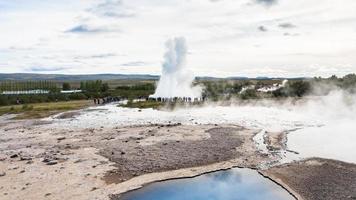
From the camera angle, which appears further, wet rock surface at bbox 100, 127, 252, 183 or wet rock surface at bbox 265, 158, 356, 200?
wet rock surface at bbox 100, 127, 252, 183

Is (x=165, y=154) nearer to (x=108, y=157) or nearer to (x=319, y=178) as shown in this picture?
(x=108, y=157)

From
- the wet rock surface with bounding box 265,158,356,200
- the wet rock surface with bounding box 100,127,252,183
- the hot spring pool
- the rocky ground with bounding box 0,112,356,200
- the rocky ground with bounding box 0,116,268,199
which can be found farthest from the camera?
the wet rock surface with bounding box 100,127,252,183

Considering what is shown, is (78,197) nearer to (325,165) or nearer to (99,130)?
(325,165)

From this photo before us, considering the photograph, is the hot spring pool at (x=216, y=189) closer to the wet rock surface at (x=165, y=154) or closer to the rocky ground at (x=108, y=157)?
the rocky ground at (x=108, y=157)

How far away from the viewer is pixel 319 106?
68375 millimetres

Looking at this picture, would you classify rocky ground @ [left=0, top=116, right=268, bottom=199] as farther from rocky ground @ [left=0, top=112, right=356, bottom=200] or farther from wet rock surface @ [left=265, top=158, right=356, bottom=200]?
wet rock surface @ [left=265, top=158, right=356, bottom=200]

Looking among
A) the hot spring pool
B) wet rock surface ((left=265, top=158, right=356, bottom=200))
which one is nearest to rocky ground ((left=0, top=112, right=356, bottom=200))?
wet rock surface ((left=265, top=158, right=356, bottom=200))

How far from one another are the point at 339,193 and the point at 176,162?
11.4m

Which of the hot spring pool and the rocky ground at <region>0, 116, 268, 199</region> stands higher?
the rocky ground at <region>0, 116, 268, 199</region>

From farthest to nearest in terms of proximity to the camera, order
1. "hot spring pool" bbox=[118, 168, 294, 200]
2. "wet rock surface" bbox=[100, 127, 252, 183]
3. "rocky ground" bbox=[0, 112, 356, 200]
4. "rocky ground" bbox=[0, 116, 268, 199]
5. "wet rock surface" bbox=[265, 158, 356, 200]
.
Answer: "wet rock surface" bbox=[100, 127, 252, 183]
"rocky ground" bbox=[0, 116, 268, 199]
"rocky ground" bbox=[0, 112, 356, 200]
"hot spring pool" bbox=[118, 168, 294, 200]
"wet rock surface" bbox=[265, 158, 356, 200]

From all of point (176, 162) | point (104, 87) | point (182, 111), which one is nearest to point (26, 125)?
point (182, 111)

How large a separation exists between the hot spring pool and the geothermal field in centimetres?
6

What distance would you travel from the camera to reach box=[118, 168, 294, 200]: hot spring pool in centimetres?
2355

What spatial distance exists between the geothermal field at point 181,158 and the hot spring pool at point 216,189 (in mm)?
A: 57
